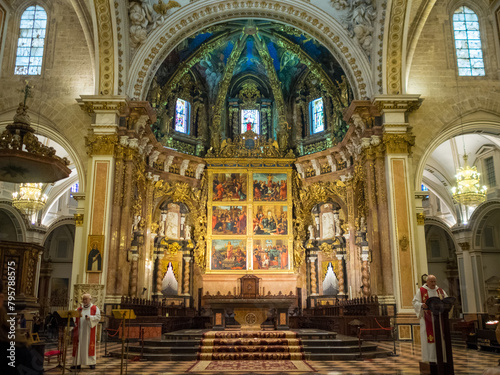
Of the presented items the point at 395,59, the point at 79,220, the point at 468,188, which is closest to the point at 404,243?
the point at 468,188

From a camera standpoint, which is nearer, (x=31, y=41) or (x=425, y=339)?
(x=425, y=339)

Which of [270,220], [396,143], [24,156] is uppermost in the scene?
[396,143]

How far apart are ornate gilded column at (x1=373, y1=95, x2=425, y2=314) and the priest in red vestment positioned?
9432 millimetres

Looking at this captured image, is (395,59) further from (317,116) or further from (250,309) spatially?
(250,309)

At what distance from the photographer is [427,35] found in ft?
58.4

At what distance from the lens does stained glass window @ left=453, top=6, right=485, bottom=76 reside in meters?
17.6

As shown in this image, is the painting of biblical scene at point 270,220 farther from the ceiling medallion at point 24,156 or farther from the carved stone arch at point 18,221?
the carved stone arch at point 18,221

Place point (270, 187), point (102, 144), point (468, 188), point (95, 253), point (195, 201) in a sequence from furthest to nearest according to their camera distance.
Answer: point (195, 201) < point (270, 187) < point (468, 188) < point (102, 144) < point (95, 253)

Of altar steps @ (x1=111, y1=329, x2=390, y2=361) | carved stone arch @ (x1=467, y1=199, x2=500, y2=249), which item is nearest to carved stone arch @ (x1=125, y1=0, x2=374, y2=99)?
altar steps @ (x1=111, y1=329, x2=390, y2=361)

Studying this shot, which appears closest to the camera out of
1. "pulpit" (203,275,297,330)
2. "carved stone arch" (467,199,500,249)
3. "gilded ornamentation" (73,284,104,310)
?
"pulpit" (203,275,297,330)

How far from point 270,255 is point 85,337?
11.9 m

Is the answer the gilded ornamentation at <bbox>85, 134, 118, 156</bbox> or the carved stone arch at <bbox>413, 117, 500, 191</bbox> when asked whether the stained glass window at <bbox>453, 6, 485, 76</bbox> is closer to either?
the carved stone arch at <bbox>413, 117, 500, 191</bbox>

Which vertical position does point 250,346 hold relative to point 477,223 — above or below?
below

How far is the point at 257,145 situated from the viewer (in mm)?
21500
